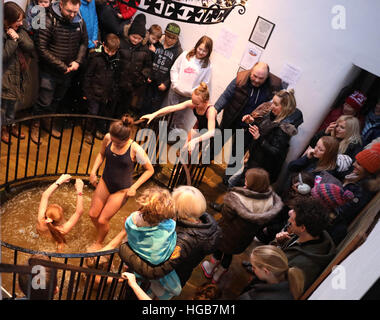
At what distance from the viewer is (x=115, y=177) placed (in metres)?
4.17

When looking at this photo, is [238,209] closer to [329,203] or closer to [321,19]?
[329,203]

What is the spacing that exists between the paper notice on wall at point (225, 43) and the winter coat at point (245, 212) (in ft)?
9.98

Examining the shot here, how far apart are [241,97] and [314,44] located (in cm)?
122

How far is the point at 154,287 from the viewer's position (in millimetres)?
3434

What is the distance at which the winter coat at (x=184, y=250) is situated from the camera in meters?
3.10

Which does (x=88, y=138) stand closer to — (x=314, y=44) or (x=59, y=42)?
(x=59, y=42)

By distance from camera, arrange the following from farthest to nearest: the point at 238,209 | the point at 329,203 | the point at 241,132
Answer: the point at 241,132, the point at 329,203, the point at 238,209

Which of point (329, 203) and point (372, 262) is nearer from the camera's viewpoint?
point (372, 262)

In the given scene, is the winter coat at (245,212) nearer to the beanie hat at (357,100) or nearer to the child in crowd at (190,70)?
the beanie hat at (357,100)

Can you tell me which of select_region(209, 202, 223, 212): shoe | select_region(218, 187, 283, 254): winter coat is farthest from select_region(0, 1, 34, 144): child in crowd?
select_region(209, 202, 223, 212): shoe

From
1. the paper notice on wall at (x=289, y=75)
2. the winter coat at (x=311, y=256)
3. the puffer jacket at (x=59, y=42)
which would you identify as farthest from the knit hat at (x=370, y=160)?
the puffer jacket at (x=59, y=42)

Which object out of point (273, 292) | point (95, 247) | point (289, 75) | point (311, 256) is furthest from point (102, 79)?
point (273, 292)
